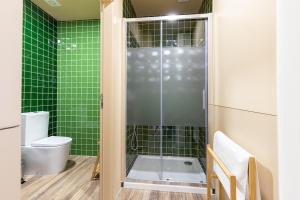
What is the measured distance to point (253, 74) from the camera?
1.12 meters

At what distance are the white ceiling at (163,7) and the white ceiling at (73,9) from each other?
0.63 meters

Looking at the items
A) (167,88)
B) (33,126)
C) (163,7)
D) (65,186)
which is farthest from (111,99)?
(163,7)

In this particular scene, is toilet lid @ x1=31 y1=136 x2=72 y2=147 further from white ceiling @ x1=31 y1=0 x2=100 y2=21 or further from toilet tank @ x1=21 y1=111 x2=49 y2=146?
white ceiling @ x1=31 y1=0 x2=100 y2=21

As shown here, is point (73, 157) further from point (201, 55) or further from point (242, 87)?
point (242, 87)

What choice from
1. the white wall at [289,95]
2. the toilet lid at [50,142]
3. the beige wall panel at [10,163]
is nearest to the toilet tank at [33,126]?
the toilet lid at [50,142]

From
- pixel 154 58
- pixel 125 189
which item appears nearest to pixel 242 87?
pixel 154 58

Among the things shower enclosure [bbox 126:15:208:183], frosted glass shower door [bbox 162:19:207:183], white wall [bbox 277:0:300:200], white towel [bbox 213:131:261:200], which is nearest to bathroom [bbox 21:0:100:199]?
shower enclosure [bbox 126:15:208:183]

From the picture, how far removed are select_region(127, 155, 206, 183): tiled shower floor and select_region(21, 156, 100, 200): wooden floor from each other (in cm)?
52

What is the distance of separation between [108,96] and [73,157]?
2082 millimetres

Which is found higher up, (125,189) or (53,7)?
(53,7)

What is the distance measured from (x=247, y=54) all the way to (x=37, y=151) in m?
2.67

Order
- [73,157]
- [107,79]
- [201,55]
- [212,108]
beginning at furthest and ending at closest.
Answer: [73,157] → [201,55] → [212,108] → [107,79]

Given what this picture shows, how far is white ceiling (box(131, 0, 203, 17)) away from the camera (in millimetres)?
2973

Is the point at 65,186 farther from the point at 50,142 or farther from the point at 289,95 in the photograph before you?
the point at 289,95
